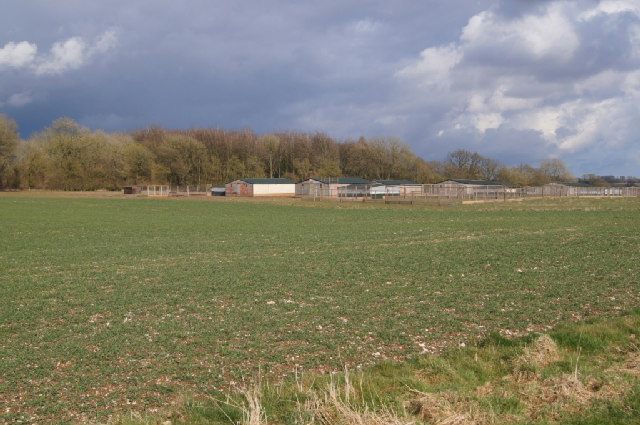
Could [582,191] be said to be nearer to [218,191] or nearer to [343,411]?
[218,191]

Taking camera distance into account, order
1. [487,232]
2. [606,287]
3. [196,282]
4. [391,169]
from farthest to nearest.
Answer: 1. [391,169]
2. [487,232]
3. [196,282]
4. [606,287]

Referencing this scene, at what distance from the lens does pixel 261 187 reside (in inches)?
3765

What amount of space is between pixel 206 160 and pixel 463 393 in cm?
11056

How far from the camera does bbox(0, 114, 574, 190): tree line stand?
99.4m

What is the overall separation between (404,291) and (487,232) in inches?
600

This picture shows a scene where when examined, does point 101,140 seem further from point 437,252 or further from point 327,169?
point 437,252

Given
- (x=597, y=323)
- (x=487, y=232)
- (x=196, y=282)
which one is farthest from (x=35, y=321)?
(x=487, y=232)

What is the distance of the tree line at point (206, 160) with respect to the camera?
99.4 meters

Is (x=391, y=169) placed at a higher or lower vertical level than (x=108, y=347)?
higher

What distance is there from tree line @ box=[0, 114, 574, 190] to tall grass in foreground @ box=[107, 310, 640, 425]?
106 metres

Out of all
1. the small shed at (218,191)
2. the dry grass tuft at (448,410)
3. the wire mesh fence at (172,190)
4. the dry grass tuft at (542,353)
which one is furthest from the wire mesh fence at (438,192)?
the dry grass tuft at (448,410)

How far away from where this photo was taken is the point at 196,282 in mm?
Result: 12508

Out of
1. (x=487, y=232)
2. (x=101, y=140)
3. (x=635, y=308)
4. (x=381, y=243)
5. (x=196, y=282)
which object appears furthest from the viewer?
(x=101, y=140)

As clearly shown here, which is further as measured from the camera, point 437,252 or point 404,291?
point 437,252
